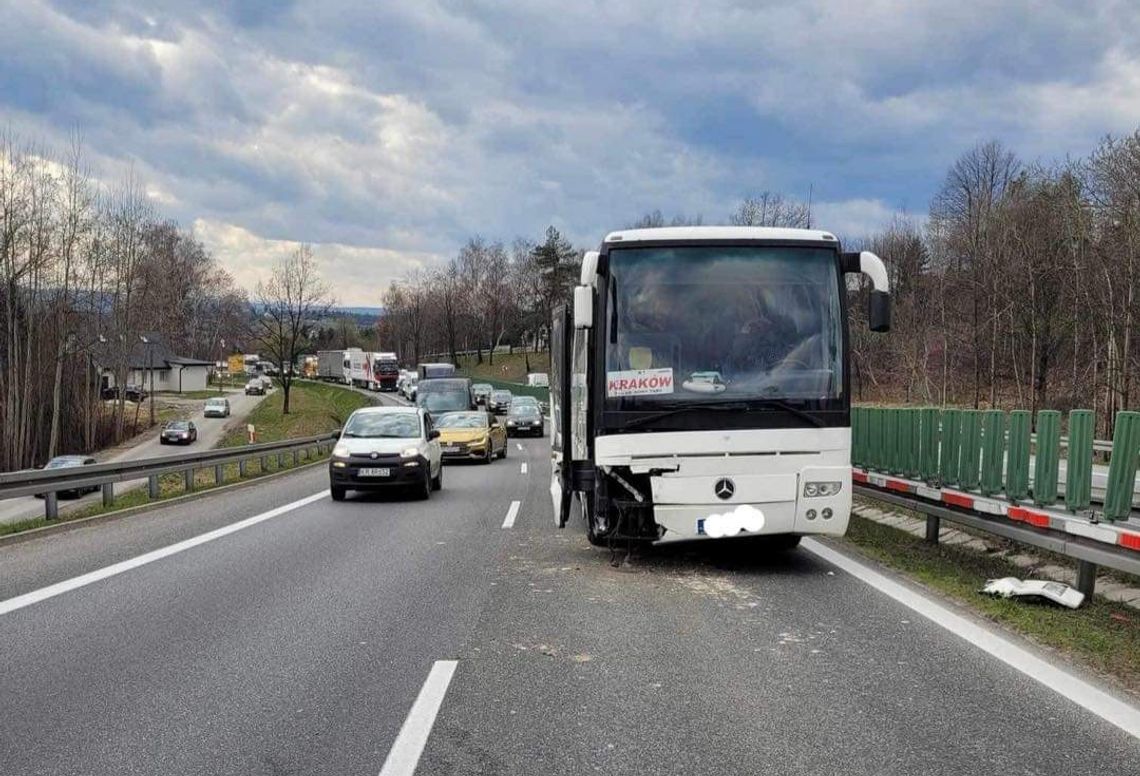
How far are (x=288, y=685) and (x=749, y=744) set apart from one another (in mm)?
2632

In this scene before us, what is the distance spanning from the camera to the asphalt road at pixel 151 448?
100ft

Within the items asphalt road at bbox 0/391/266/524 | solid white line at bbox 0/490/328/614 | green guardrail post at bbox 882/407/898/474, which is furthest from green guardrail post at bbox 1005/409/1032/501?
asphalt road at bbox 0/391/266/524

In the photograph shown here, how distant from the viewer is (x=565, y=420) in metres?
10.7

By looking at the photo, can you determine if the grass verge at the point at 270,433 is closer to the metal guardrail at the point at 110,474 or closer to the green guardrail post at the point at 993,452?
the metal guardrail at the point at 110,474

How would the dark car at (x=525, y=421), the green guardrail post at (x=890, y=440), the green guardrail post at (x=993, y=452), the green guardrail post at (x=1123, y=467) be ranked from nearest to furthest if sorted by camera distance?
1. the green guardrail post at (x=1123, y=467)
2. the green guardrail post at (x=993, y=452)
3. the green guardrail post at (x=890, y=440)
4. the dark car at (x=525, y=421)

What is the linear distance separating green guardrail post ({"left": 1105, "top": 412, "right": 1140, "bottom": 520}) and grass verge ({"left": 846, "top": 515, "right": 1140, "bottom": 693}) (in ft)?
2.77

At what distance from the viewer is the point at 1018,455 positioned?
8477 millimetres

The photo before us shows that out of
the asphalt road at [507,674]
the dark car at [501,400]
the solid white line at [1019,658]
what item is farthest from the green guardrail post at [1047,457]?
the dark car at [501,400]

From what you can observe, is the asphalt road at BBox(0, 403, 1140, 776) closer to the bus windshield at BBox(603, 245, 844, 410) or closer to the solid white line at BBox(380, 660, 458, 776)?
the solid white line at BBox(380, 660, 458, 776)

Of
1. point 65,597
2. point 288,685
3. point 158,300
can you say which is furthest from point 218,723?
point 158,300

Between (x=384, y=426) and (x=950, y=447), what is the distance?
35.9 ft

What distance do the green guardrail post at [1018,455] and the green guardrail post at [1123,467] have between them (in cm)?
137

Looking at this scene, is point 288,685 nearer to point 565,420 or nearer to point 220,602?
point 220,602

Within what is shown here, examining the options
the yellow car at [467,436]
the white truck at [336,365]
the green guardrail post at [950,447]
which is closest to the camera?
the green guardrail post at [950,447]
